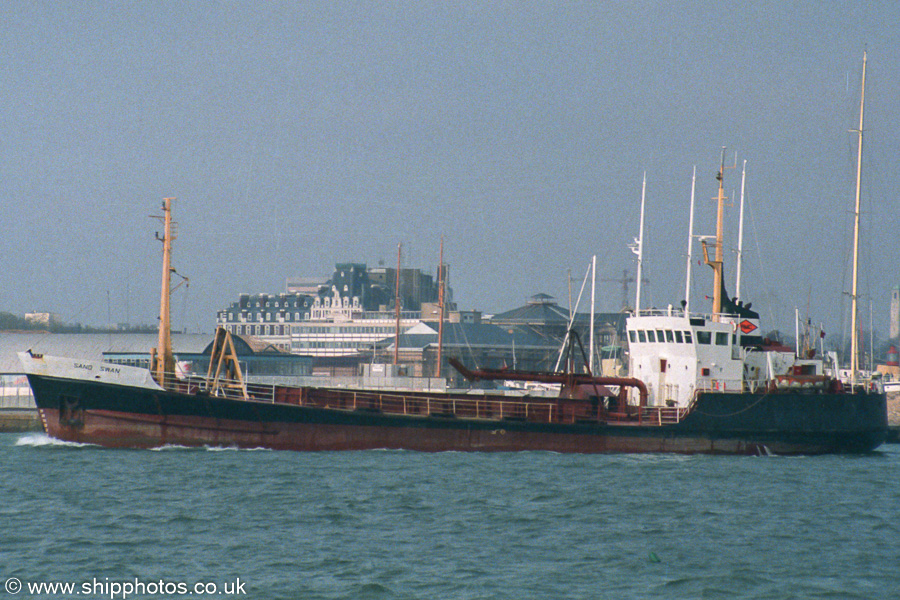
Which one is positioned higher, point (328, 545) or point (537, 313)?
point (537, 313)

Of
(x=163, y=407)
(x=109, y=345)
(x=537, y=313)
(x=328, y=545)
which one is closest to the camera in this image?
(x=328, y=545)

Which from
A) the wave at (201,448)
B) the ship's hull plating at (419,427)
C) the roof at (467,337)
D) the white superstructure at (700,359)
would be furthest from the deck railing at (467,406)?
the roof at (467,337)

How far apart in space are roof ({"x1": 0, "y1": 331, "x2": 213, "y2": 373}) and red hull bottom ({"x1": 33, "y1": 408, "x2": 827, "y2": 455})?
3647 cm

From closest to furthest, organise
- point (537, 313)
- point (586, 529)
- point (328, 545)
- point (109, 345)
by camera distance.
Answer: point (328, 545)
point (586, 529)
point (109, 345)
point (537, 313)

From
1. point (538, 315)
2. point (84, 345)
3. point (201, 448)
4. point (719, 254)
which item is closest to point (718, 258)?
point (719, 254)

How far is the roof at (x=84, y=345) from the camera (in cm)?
7606

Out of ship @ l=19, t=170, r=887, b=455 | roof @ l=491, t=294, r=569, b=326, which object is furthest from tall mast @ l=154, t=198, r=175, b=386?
roof @ l=491, t=294, r=569, b=326

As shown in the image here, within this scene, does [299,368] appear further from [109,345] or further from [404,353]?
[404,353]

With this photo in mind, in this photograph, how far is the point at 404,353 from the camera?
111m

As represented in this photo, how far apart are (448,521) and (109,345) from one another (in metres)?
61.8

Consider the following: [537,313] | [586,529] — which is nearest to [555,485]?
[586,529]

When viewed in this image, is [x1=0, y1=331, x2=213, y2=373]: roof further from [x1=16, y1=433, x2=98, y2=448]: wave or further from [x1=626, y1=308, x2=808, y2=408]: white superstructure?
[x1=626, y1=308, x2=808, y2=408]: white superstructure

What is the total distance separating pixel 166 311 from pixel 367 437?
9993 mm

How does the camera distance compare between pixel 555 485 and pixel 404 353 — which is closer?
pixel 555 485
